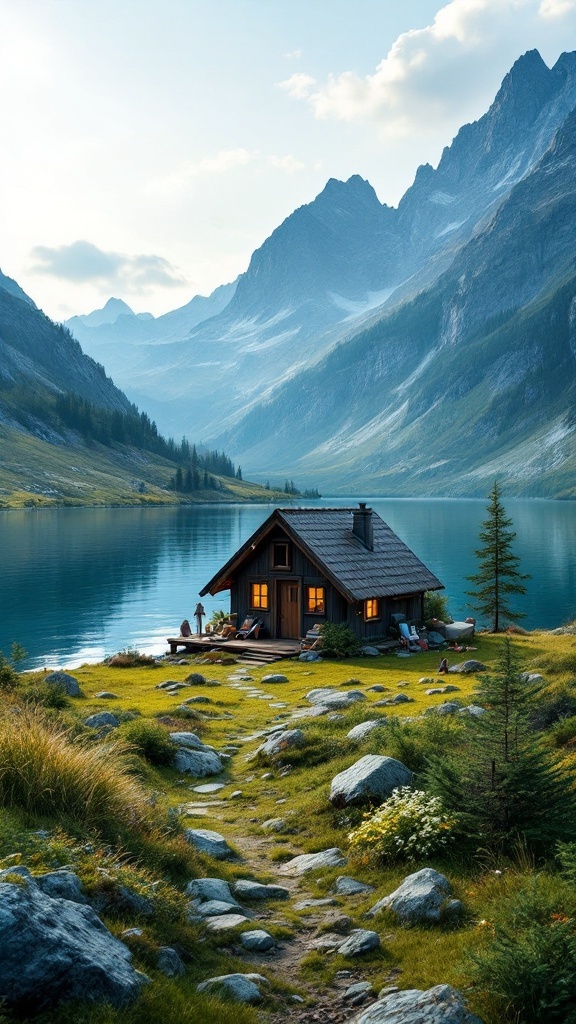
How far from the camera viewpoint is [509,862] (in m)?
12.0

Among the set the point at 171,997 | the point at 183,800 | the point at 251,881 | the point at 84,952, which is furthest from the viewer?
the point at 183,800

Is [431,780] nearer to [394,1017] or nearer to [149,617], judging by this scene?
[394,1017]

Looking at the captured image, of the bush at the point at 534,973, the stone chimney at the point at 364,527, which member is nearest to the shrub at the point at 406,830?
the bush at the point at 534,973

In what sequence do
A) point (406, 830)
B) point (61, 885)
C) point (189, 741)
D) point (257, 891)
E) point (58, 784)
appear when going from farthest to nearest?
point (189, 741) < point (406, 830) < point (257, 891) < point (58, 784) < point (61, 885)

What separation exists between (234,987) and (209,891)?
302cm

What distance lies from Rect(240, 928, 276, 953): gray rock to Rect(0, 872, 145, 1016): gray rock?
Answer: 3048 mm

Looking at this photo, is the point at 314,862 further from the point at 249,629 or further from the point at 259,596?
the point at 259,596

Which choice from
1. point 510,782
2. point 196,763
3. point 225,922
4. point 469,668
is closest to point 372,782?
point 510,782

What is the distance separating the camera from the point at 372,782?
15.5 m

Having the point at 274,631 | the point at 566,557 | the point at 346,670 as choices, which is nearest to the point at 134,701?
the point at 346,670

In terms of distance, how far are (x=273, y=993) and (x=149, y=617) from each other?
219 ft

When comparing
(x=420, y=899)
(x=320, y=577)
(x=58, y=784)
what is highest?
(x=320, y=577)

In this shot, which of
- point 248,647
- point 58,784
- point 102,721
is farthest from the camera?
point 248,647

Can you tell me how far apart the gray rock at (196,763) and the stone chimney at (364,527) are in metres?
30.3
